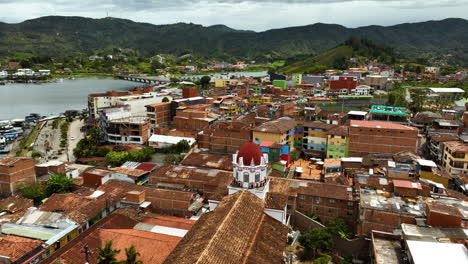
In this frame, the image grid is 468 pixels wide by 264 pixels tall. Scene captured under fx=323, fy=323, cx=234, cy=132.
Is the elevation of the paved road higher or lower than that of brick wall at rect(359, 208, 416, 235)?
lower

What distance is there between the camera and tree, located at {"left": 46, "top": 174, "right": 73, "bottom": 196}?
32438 mm

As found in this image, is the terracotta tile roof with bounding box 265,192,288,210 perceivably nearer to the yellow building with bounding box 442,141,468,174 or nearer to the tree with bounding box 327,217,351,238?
the tree with bounding box 327,217,351,238

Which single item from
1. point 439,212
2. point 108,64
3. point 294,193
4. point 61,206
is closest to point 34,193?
point 61,206

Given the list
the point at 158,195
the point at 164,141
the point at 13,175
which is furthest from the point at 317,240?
the point at 164,141

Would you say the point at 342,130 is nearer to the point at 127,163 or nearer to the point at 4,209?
the point at 127,163

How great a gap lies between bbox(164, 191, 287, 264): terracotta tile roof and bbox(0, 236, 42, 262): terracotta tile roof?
10188 mm

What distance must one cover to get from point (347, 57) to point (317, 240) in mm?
128798

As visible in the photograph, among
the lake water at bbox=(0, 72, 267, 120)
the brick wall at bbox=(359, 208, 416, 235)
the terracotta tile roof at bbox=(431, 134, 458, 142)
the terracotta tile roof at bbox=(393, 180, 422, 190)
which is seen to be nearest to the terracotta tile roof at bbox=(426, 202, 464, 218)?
the brick wall at bbox=(359, 208, 416, 235)

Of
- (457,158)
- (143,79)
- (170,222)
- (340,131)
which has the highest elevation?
(143,79)

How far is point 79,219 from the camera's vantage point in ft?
79.5

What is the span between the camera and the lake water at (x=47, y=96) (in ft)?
300

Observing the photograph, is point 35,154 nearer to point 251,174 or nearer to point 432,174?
point 251,174

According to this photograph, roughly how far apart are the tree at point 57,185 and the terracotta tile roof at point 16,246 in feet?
39.6

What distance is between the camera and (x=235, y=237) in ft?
52.2
